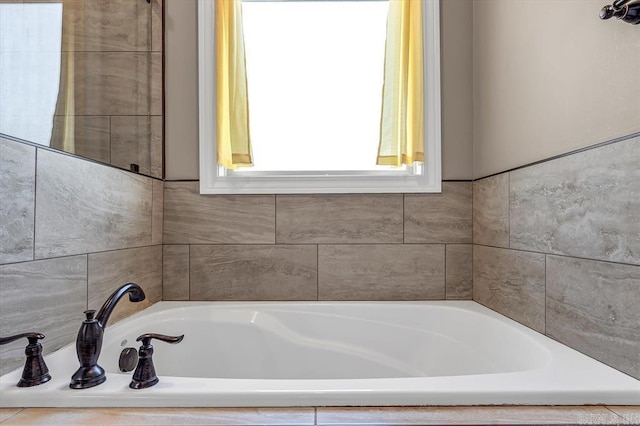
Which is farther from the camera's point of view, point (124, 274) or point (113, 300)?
point (124, 274)

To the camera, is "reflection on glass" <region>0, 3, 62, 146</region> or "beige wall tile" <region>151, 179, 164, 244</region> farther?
"beige wall tile" <region>151, 179, 164, 244</region>

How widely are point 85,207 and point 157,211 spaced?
55 cm

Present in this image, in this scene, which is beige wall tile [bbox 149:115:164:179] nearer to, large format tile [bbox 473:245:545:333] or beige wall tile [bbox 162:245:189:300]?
beige wall tile [bbox 162:245:189:300]

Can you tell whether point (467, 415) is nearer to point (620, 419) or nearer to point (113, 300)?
point (620, 419)

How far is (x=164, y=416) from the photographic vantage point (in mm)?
791

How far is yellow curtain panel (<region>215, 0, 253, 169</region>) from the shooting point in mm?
1845

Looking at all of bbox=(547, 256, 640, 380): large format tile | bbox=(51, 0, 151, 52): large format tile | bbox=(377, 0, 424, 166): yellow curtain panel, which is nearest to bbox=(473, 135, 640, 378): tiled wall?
bbox=(547, 256, 640, 380): large format tile

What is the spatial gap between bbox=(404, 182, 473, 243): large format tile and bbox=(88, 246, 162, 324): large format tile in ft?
3.89

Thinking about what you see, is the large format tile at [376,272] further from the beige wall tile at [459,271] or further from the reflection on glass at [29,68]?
the reflection on glass at [29,68]

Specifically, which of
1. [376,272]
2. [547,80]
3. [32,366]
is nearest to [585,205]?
[547,80]

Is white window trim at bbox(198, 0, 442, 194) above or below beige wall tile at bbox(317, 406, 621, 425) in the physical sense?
above

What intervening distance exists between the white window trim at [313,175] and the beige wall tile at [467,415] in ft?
3.84

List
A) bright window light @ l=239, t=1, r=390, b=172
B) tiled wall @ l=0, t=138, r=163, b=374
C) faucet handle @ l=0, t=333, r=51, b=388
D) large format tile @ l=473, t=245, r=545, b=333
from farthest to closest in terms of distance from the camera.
→ bright window light @ l=239, t=1, r=390, b=172 < large format tile @ l=473, t=245, r=545, b=333 < tiled wall @ l=0, t=138, r=163, b=374 < faucet handle @ l=0, t=333, r=51, b=388

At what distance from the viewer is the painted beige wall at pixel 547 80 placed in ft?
Answer: 3.19
